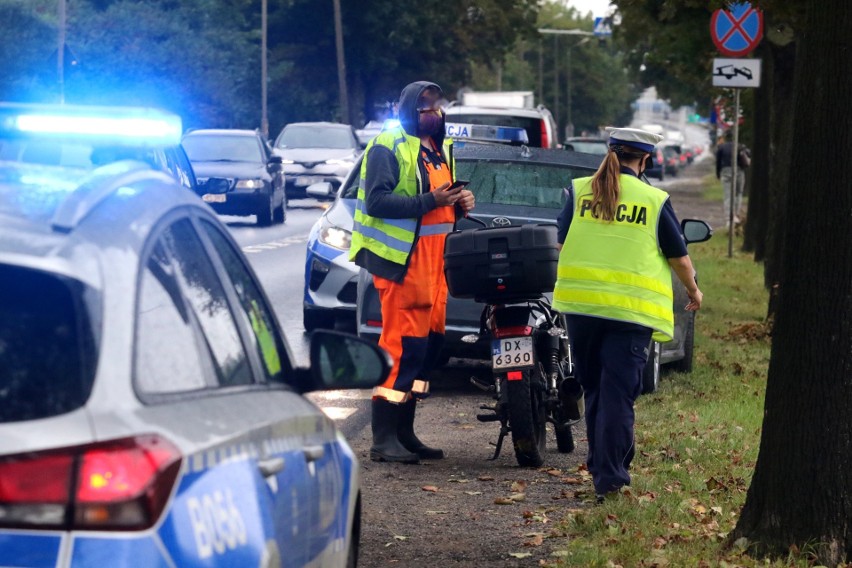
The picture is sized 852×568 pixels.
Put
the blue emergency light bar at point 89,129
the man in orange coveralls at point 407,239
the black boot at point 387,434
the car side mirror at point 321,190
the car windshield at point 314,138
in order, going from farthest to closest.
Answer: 1. the car windshield at point 314,138
2. the car side mirror at point 321,190
3. the black boot at point 387,434
4. the man in orange coveralls at point 407,239
5. the blue emergency light bar at point 89,129

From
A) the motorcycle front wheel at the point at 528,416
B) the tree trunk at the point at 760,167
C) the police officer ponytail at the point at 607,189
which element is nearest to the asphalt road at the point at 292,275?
the motorcycle front wheel at the point at 528,416

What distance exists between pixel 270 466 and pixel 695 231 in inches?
208

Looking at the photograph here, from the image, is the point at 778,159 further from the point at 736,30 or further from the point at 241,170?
the point at 241,170

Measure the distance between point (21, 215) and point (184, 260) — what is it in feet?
1.29

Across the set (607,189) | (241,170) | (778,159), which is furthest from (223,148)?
(607,189)

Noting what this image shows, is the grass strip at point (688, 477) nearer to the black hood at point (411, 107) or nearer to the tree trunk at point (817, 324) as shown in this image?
the tree trunk at point (817, 324)

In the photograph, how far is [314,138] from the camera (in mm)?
36562

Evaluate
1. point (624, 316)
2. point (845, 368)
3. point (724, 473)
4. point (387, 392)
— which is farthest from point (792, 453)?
point (387, 392)

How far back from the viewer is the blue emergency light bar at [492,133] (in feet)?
49.7

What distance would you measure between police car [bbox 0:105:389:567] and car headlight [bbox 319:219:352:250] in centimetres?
897

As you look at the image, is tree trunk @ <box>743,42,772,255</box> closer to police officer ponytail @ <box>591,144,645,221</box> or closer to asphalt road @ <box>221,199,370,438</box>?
asphalt road @ <box>221,199,370,438</box>

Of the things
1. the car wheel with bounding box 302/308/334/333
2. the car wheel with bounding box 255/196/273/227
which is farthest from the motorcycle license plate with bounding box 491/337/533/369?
the car wheel with bounding box 255/196/273/227

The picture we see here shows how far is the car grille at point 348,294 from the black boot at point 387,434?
13.7ft

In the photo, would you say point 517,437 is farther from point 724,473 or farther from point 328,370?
point 328,370
